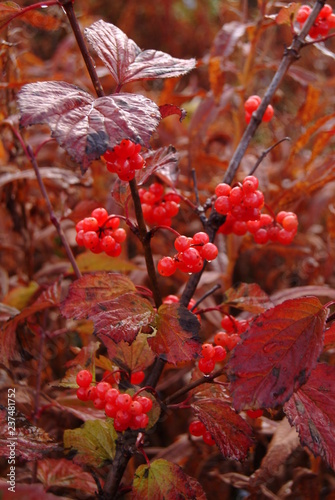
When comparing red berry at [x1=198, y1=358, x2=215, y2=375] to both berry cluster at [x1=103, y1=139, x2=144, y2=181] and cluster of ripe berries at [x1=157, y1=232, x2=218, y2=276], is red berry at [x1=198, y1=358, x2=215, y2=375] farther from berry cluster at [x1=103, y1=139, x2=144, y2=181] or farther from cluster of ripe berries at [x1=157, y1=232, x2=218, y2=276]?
berry cluster at [x1=103, y1=139, x2=144, y2=181]

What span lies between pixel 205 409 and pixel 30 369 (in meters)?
0.40

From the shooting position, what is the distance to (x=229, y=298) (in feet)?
2.23

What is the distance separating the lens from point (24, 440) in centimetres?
60

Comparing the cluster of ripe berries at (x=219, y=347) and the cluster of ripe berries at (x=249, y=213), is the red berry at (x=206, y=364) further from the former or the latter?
the cluster of ripe berries at (x=249, y=213)

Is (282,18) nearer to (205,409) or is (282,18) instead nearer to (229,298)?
(229,298)

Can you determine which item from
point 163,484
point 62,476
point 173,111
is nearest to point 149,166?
point 173,111

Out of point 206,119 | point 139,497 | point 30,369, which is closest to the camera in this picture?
point 139,497

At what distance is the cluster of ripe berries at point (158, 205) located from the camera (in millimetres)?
683

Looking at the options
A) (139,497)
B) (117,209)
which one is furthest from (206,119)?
(139,497)

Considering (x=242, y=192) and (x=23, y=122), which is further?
(x=242, y=192)

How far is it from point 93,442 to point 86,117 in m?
0.44

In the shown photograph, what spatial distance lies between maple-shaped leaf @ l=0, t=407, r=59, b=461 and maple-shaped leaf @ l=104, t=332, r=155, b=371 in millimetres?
135

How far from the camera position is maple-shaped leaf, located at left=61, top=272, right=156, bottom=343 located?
0.52 m

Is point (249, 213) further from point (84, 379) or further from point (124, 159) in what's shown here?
point (84, 379)
